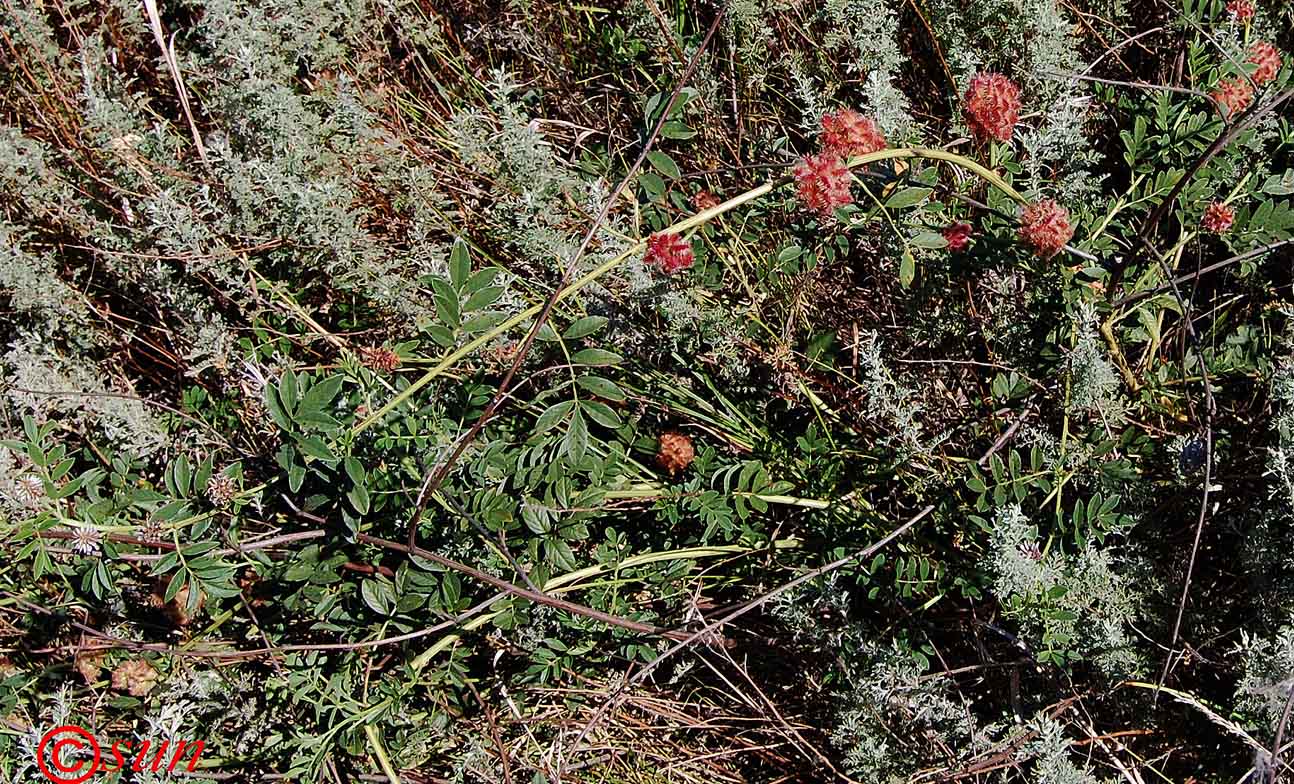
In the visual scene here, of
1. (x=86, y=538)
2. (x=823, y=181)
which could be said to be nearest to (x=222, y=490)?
(x=86, y=538)

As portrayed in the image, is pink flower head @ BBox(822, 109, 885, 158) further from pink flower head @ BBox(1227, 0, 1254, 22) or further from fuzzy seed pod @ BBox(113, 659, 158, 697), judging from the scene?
fuzzy seed pod @ BBox(113, 659, 158, 697)

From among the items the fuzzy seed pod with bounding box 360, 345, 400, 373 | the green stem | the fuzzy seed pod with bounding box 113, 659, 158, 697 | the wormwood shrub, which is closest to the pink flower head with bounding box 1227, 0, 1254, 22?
the wormwood shrub

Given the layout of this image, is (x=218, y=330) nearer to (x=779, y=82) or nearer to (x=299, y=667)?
(x=299, y=667)

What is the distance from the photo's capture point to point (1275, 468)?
1553mm

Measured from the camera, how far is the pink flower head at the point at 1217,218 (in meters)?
1.73

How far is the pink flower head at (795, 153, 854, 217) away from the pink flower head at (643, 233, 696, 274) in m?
0.20

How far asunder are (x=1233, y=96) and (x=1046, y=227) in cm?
44

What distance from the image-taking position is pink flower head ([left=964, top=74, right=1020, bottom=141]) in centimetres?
158

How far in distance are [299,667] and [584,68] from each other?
5.50 feet

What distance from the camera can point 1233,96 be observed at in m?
1.67

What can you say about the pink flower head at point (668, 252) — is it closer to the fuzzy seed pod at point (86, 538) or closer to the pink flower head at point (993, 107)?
the pink flower head at point (993, 107)

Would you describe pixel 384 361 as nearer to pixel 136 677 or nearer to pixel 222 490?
pixel 222 490

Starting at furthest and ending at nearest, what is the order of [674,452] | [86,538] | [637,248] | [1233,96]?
[674,452], [1233,96], [86,538], [637,248]

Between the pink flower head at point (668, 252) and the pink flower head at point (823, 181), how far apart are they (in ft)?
0.65
